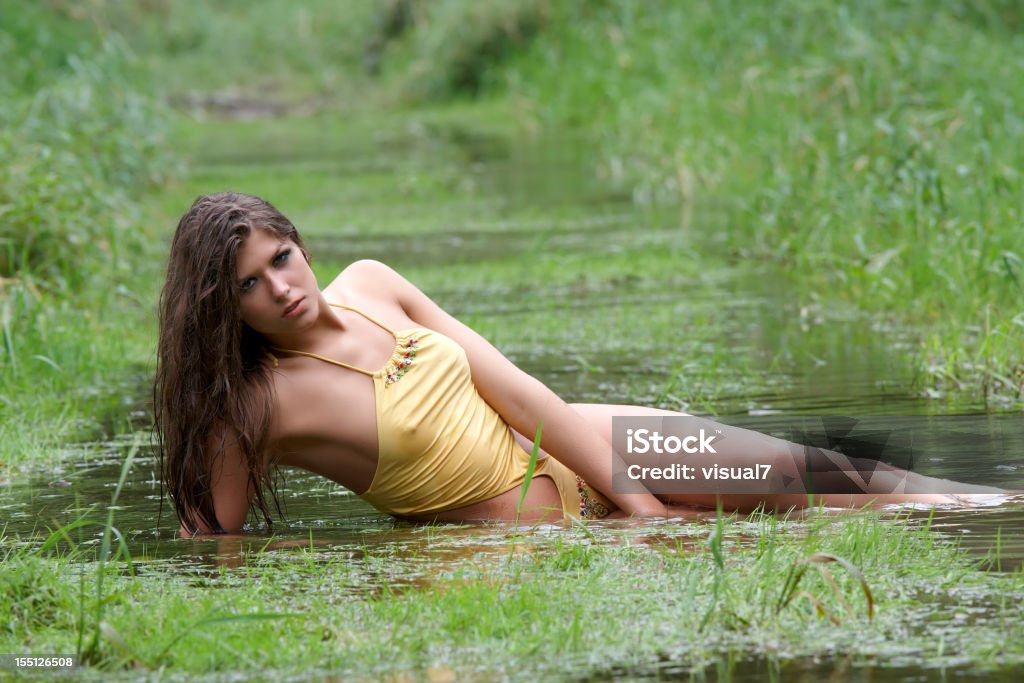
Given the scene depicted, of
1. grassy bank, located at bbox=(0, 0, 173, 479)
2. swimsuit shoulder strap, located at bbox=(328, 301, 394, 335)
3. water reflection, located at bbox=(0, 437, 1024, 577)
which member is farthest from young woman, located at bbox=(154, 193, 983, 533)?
grassy bank, located at bbox=(0, 0, 173, 479)

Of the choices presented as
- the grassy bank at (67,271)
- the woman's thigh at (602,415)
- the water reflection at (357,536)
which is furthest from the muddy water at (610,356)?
the grassy bank at (67,271)

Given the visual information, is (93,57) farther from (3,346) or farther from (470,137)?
(3,346)

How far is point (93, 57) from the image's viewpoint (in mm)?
15258

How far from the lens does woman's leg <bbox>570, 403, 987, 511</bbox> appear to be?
13.5 ft

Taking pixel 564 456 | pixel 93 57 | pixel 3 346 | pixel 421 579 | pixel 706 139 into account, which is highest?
pixel 93 57

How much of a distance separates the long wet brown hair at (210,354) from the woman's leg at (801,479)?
3.12 feet

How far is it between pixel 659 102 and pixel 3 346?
9.82m

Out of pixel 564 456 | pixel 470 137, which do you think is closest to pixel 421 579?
pixel 564 456

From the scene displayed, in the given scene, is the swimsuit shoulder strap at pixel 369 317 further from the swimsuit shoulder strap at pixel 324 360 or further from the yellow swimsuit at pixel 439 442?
the swimsuit shoulder strap at pixel 324 360

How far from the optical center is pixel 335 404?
13.1 ft

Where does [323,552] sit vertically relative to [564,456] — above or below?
below

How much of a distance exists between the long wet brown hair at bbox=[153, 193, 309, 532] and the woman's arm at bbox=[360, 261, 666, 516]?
0.53 m

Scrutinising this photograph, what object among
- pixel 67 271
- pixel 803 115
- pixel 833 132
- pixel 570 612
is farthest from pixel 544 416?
pixel 803 115

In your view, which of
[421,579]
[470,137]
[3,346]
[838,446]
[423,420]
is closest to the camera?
[421,579]
